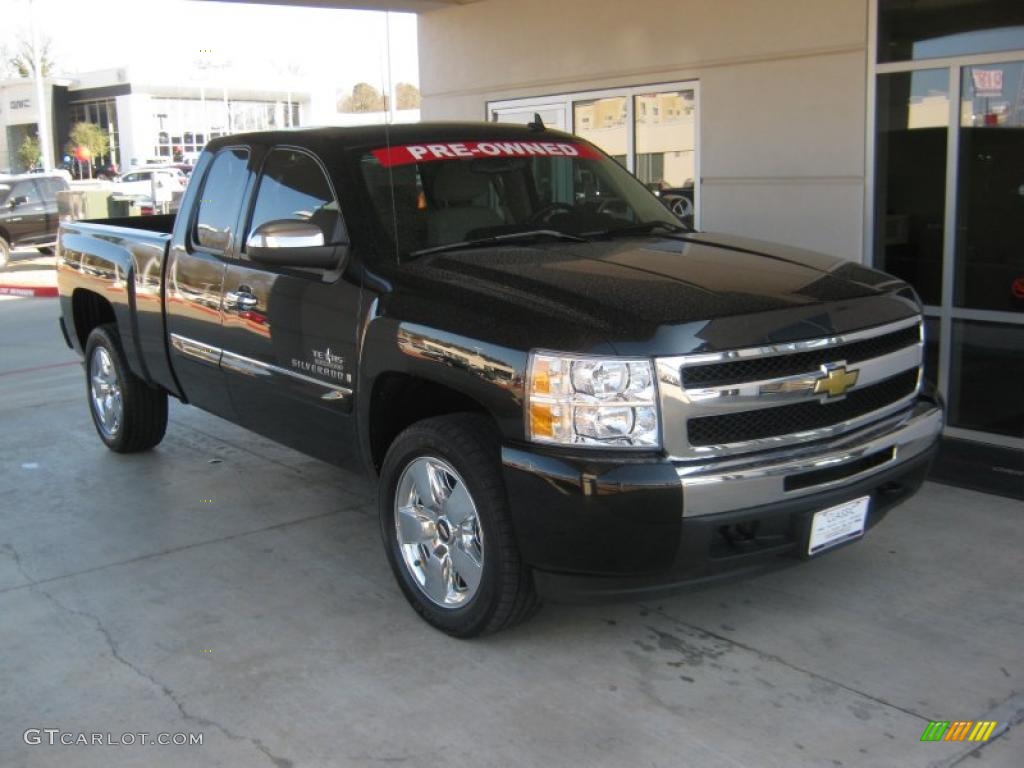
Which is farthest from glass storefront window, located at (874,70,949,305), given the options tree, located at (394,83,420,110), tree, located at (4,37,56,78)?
tree, located at (4,37,56,78)

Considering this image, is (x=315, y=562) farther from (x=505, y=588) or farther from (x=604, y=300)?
(x=604, y=300)

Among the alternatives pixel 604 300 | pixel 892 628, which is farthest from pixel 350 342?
pixel 892 628

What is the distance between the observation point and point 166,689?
394 centimetres

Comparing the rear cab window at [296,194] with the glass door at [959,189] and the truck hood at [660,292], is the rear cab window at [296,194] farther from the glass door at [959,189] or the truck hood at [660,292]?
the glass door at [959,189]

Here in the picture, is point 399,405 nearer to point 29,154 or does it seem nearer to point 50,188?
point 50,188

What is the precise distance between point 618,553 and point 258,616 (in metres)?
1.75

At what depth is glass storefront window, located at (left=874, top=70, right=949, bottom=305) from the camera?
6.55 meters

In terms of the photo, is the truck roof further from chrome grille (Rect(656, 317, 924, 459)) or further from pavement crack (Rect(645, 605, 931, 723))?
pavement crack (Rect(645, 605, 931, 723))

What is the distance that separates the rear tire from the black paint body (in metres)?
0.94

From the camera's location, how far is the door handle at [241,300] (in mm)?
5246

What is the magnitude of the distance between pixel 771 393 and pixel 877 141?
3.70 metres

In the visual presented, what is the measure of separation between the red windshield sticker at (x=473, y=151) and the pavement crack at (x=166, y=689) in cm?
233

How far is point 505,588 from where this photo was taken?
3941mm

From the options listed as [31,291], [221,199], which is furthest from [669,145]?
[31,291]
